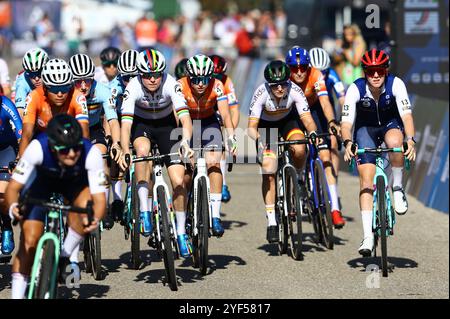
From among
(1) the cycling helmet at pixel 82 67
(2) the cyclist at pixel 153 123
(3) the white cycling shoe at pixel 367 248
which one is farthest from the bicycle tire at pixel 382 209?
(1) the cycling helmet at pixel 82 67

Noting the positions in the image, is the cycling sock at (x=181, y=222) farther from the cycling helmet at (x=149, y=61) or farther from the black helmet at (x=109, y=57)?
the black helmet at (x=109, y=57)

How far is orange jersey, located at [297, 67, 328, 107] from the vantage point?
45.4 ft

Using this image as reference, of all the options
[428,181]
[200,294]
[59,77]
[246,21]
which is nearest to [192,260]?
[200,294]

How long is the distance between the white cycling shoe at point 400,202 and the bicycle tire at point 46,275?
4.07 m

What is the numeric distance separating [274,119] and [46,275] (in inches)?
199

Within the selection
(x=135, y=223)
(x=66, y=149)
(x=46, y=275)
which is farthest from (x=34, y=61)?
(x=46, y=275)

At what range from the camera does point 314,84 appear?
13.9 metres

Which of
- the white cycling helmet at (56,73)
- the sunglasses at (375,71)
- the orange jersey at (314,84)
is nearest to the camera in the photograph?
the white cycling helmet at (56,73)

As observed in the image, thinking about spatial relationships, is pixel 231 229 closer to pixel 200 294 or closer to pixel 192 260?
pixel 192 260

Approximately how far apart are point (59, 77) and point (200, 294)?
2.27 metres

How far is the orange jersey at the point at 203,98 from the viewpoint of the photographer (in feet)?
41.6

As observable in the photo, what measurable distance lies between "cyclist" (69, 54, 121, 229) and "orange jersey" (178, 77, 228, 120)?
2.55 ft

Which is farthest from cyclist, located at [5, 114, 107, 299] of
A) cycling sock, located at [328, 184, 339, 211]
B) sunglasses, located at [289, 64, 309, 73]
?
sunglasses, located at [289, 64, 309, 73]
